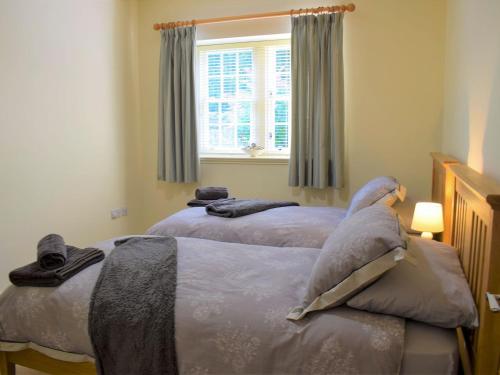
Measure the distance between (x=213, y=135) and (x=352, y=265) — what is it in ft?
10.4

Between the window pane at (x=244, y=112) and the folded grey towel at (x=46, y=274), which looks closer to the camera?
the folded grey towel at (x=46, y=274)

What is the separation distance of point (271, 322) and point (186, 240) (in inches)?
41.6

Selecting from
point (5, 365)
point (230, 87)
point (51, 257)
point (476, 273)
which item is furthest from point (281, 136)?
point (5, 365)

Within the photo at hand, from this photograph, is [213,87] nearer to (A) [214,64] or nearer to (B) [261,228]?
(A) [214,64]

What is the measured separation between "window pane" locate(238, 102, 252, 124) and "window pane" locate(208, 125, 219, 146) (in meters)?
0.29

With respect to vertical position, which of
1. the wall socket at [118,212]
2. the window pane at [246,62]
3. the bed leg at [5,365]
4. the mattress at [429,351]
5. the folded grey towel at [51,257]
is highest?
the window pane at [246,62]

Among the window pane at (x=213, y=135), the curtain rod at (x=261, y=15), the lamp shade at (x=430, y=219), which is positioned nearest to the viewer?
the lamp shade at (x=430, y=219)

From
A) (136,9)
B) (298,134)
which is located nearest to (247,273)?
(298,134)

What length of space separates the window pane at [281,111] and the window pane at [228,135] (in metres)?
0.50

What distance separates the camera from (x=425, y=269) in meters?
1.51

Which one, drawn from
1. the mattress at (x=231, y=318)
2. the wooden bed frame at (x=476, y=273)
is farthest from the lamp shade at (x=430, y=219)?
the mattress at (x=231, y=318)

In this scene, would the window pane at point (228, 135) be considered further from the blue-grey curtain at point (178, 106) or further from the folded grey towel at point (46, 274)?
the folded grey towel at point (46, 274)

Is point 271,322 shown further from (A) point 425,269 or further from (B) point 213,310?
(A) point 425,269

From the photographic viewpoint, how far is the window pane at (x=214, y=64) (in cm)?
430
